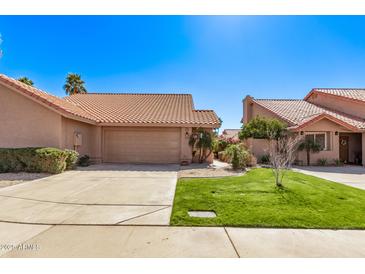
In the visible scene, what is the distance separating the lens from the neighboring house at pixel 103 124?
11711 mm

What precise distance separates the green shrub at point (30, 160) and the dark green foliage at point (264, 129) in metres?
13.2

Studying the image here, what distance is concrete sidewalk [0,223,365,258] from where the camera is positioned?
132 inches

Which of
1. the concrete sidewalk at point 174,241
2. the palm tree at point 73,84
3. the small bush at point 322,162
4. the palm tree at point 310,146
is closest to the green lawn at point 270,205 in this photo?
the concrete sidewalk at point 174,241

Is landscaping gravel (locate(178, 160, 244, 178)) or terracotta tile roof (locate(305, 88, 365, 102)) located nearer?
landscaping gravel (locate(178, 160, 244, 178))

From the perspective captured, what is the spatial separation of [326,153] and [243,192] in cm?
1251

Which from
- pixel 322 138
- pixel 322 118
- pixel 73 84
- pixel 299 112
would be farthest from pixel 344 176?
pixel 73 84

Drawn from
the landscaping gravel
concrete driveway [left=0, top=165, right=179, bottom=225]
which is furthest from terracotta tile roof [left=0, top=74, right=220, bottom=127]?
concrete driveway [left=0, top=165, right=179, bottom=225]

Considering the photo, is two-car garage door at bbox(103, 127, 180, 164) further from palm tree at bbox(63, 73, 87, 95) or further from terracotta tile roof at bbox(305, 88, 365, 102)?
palm tree at bbox(63, 73, 87, 95)

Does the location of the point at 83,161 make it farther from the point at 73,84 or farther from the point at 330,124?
the point at 73,84

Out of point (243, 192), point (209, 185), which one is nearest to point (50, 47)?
point (209, 185)

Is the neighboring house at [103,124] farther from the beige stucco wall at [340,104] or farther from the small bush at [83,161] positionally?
the beige stucco wall at [340,104]

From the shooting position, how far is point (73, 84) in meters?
32.2

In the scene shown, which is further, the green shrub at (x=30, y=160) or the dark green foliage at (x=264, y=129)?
the dark green foliage at (x=264, y=129)
